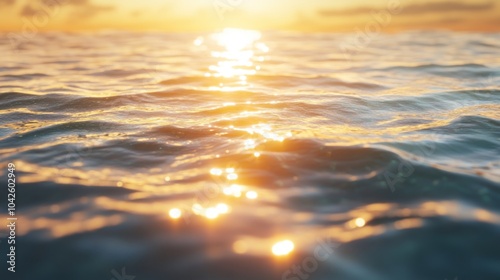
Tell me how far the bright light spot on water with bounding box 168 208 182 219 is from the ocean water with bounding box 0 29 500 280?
1 centimetres

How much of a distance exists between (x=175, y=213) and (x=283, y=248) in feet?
3.34

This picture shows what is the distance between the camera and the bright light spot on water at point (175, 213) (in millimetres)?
3701

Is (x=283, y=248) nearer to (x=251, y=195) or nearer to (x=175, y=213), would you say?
(x=251, y=195)

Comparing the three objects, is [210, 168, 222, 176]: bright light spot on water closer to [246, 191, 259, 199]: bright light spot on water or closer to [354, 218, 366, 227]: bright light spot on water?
[246, 191, 259, 199]: bright light spot on water

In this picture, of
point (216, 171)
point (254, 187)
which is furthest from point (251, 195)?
point (216, 171)

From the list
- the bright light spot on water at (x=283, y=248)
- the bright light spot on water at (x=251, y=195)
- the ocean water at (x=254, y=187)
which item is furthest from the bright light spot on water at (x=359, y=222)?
the bright light spot on water at (x=251, y=195)

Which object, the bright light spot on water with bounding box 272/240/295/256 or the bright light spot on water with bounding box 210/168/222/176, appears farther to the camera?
the bright light spot on water with bounding box 210/168/222/176

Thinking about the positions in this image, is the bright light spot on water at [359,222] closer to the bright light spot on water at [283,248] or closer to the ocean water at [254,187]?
the ocean water at [254,187]

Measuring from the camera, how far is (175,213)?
3750 millimetres

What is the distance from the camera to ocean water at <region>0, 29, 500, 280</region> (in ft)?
10.4

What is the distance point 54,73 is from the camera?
1258 cm

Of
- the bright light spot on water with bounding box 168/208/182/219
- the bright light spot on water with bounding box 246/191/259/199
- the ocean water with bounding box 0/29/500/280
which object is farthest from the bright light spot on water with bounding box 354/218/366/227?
the bright light spot on water with bounding box 168/208/182/219

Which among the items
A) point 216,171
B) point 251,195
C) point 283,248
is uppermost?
point 216,171

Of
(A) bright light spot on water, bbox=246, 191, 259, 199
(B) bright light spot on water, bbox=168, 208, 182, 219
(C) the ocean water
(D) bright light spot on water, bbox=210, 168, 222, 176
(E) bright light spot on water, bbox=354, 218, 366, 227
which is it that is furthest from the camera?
(D) bright light spot on water, bbox=210, 168, 222, 176
